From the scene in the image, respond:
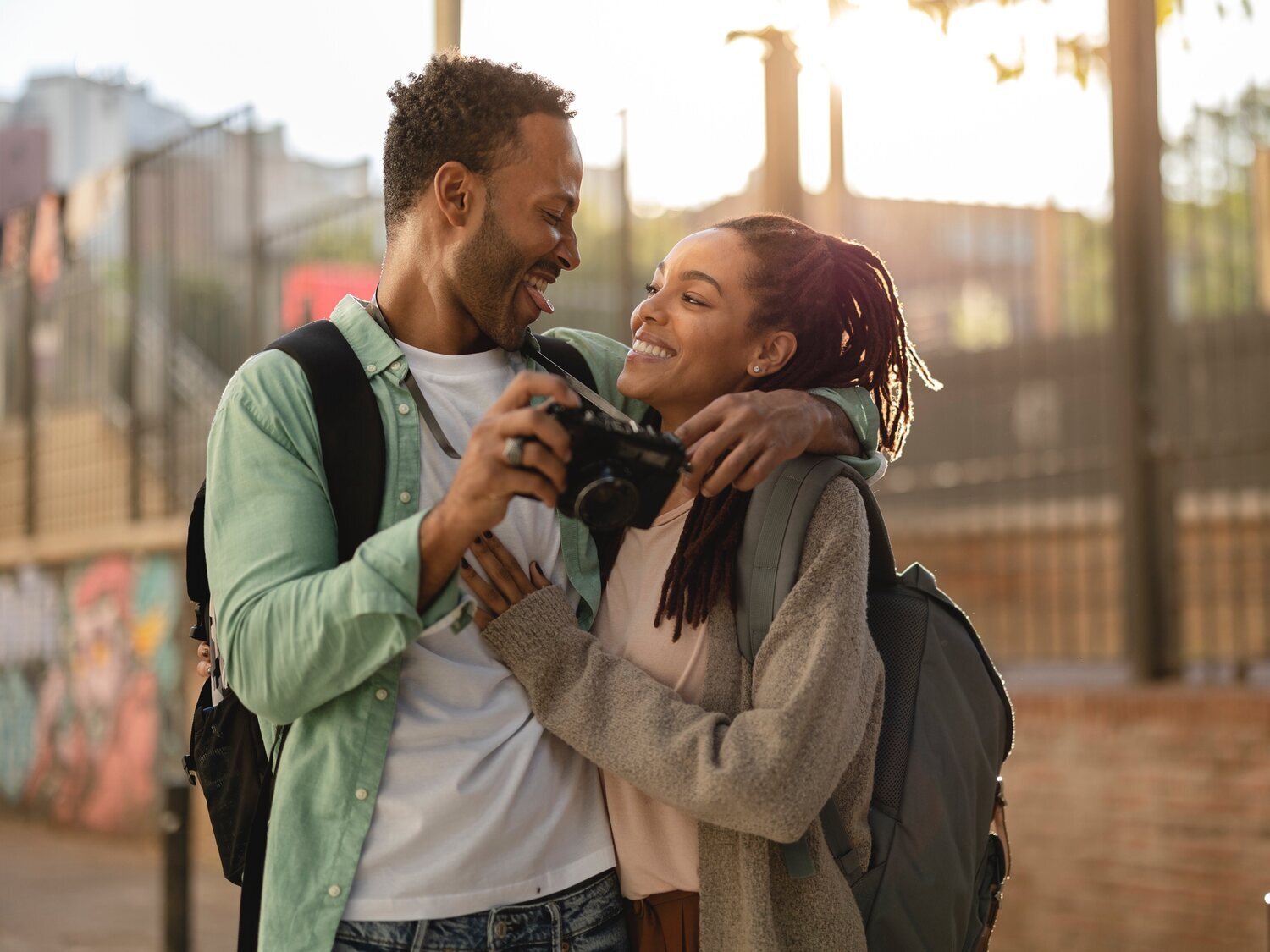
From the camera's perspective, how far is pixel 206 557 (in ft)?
7.97

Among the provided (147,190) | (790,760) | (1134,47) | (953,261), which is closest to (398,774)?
(790,760)

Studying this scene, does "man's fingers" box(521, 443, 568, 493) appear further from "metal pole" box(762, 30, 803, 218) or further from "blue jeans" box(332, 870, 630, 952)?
"metal pole" box(762, 30, 803, 218)

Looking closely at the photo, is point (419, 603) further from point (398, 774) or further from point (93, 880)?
point (93, 880)

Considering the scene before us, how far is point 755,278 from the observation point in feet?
8.79

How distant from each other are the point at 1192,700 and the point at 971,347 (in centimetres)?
337

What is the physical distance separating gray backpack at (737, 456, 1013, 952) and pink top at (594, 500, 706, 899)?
0.11m

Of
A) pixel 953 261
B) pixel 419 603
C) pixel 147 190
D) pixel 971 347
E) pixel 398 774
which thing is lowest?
pixel 398 774

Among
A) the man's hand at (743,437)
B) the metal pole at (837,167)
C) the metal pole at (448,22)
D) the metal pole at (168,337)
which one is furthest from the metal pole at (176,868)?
the metal pole at (168,337)

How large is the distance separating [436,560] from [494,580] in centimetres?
29

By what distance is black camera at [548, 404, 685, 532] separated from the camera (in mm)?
2039

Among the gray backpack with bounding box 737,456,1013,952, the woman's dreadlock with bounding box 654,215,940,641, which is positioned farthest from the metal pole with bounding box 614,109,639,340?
the gray backpack with bounding box 737,456,1013,952

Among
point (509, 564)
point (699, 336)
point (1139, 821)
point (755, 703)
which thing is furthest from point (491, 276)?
point (1139, 821)

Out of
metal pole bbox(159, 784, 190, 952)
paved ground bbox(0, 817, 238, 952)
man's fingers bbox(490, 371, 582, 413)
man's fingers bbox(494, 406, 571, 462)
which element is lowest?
paved ground bbox(0, 817, 238, 952)

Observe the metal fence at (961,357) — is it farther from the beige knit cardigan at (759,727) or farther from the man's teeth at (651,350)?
the beige knit cardigan at (759,727)
